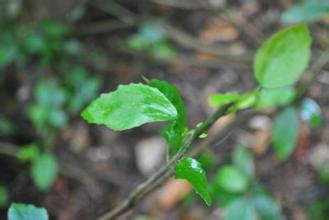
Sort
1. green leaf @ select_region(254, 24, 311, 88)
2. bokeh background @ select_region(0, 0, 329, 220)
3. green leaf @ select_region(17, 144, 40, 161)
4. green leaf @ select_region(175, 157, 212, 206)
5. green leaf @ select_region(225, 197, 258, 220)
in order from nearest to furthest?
green leaf @ select_region(175, 157, 212, 206) → green leaf @ select_region(254, 24, 311, 88) → green leaf @ select_region(225, 197, 258, 220) → green leaf @ select_region(17, 144, 40, 161) → bokeh background @ select_region(0, 0, 329, 220)

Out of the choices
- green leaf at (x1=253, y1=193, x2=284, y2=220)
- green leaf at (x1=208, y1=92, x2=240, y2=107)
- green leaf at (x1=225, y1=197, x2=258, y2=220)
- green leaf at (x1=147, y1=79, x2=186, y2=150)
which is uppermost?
green leaf at (x1=147, y1=79, x2=186, y2=150)

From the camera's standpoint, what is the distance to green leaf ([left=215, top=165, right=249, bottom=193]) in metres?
1.47

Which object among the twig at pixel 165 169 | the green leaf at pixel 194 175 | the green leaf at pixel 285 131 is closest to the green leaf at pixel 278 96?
the green leaf at pixel 285 131

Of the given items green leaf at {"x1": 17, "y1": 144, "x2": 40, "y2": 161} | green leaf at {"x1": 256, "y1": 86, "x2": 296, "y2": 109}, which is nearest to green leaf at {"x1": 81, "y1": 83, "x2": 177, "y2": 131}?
green leaf at {"x1": 256, "y1": 86, "x2": 296, "y2": 109}

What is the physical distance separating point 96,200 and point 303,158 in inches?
27.7

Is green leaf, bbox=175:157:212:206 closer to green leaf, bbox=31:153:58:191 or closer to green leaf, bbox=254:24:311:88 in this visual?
green leaf, bbox=254:24:311:88

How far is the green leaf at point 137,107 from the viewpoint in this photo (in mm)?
651

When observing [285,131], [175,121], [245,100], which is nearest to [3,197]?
[285,131]

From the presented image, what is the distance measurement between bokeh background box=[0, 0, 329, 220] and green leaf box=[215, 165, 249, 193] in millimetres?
66

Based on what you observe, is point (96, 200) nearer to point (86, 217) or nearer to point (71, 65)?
point (86, 217)

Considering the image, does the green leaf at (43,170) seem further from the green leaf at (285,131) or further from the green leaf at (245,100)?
the green leaf at (245,100)

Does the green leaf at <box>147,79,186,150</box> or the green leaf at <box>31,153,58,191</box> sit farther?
the green leaf at <box>31,153,58,191</box>

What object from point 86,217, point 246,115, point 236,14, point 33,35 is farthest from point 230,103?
point 236,14

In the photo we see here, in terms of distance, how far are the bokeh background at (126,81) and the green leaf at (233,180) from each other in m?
0.07
